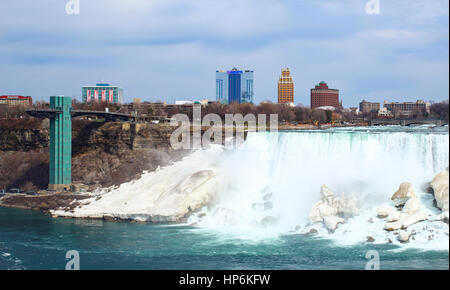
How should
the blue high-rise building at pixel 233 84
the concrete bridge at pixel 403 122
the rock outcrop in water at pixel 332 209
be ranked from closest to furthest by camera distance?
the rock outcrop in water at pixel 332 209 → the concrete bridge at pixel 403 122 → the blue high-rise building at pixel 233 84

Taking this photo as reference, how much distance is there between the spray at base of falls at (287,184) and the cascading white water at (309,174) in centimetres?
6

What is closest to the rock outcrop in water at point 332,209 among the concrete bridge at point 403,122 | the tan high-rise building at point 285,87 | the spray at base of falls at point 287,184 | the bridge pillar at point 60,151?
the spray at base of falls at point 287,184

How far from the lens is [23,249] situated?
3020 centimetres

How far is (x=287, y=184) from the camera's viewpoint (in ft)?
128

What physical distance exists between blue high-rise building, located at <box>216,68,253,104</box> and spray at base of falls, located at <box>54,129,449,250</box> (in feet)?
457

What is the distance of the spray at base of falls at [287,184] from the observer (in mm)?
32938

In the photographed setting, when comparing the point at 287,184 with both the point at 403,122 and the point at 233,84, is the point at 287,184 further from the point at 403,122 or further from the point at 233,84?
the point at 233,84

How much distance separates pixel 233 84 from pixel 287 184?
15097cm

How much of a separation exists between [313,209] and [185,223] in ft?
28.4

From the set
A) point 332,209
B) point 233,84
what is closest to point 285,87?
point 233,84

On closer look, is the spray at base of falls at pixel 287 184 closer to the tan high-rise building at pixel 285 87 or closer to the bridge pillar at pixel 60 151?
the bridge pillar at pixel 60 151

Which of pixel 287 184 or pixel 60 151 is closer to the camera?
pixel 287 184

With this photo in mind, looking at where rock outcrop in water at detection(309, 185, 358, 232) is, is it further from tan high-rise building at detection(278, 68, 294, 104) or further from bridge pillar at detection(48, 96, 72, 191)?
tan high-rise building at detection(278, 68, 294, 104)
